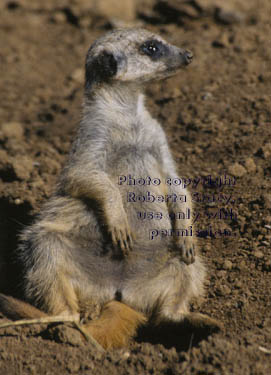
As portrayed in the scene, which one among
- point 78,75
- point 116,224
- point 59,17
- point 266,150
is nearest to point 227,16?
point 78,75

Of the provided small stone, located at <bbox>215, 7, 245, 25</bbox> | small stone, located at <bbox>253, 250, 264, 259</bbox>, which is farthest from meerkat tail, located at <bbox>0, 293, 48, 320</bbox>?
small stone, located at <bbox>215, 7, 245, 25</bbox>

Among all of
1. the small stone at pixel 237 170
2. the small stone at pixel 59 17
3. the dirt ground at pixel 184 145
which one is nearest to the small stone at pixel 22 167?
the dirt ground at pixel 184 145

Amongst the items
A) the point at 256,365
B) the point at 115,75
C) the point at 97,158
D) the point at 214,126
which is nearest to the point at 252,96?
the point at 214,126

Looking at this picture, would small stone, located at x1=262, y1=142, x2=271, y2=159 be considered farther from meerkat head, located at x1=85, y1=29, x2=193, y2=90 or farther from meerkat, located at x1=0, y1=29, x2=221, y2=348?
meerkat head, located at x1=85, y1=29, x2=193, y2=90

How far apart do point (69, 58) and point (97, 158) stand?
366 centimetres

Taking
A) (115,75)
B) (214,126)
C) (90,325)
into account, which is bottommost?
(90,325)

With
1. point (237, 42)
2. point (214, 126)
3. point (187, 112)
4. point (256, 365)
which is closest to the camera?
point (256, 365)

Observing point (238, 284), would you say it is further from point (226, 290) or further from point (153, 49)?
point (153, 49)

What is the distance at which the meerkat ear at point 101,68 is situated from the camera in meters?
3.47

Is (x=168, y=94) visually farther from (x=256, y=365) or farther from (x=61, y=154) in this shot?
(x=256, y=365)

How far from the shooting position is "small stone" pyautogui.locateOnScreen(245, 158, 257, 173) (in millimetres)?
3938

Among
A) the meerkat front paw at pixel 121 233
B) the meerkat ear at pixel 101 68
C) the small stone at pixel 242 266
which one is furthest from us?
the meerkat ear at pixel 101 68

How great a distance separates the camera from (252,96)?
4.65 m

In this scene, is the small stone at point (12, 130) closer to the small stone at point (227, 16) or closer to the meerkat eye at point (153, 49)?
the meerkat eye at point (153, 49)
